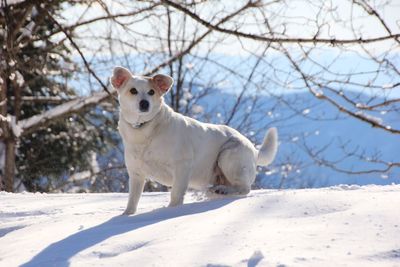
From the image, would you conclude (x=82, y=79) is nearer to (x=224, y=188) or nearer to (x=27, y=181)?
(x=27, y=181)

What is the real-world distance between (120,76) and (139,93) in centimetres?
27

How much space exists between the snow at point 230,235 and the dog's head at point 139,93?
2.89 ft

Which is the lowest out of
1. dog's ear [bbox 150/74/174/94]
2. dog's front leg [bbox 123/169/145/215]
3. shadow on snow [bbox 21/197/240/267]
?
shadow on snow [bbox 21/197/240/267]

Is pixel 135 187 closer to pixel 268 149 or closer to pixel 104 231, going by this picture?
pixel 104 231

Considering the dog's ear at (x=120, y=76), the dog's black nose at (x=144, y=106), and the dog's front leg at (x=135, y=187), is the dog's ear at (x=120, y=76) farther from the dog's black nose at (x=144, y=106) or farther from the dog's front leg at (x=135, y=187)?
the dog's front leg at (x=135, y=187)

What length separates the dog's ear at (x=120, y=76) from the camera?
5.79 metres

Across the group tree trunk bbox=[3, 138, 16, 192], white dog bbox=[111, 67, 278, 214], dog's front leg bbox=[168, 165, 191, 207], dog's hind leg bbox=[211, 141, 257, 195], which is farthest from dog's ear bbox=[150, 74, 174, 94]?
tree trunk bbox=[3, 138, 16, 192]

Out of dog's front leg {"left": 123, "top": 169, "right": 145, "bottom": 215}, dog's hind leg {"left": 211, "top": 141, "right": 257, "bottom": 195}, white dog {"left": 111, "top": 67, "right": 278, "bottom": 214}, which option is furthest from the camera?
dog's hind leg {"left": 211, "top": 141, "right": 257, "bottom": 195}

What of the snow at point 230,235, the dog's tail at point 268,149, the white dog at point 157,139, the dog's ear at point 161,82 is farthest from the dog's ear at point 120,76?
the dog's tail at point 268,149

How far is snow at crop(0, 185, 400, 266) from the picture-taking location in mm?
3570

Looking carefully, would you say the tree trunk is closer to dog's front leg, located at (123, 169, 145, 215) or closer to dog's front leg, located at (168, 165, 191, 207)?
dog's front leg, located at (123, 169, 145, 215)

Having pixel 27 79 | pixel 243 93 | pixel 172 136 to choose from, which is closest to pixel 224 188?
pixel 172 136

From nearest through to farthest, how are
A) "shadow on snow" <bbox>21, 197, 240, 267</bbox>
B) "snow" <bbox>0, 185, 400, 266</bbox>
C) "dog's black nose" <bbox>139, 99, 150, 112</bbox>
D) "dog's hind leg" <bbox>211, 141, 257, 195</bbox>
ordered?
"snow" <bbox>0, 185, 400, 266</bbox>, "shadow on snow" <bbox>21, 197, 240, 267</bbox>, "dog's black nose" <bbox>139, 99, 150, 112</bbox>, "dog's hind leg" <bbox>211, 141, 257, 195</bbox>

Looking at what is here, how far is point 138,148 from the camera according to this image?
19.0 ft
